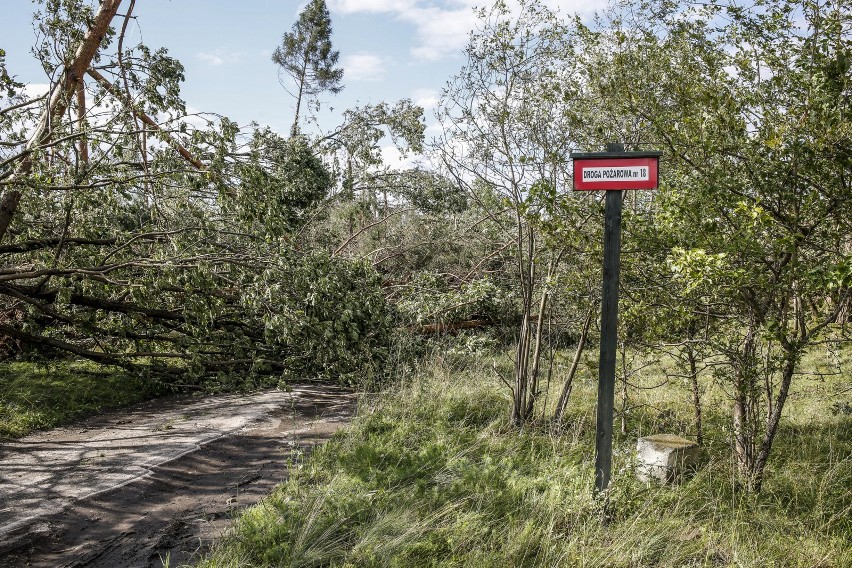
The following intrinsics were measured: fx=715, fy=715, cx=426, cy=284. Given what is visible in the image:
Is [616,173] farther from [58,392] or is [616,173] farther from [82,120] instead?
[58,392]

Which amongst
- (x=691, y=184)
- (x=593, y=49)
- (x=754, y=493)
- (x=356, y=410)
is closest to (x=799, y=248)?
(x=691, y=184)

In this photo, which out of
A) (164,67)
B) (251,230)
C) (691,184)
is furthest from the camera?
(251,230)

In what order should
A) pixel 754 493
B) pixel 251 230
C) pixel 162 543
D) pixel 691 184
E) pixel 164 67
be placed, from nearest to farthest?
pixel 162 543 → pixel 691 184 → pixel 754 493 → pixel 164 67 → pixel 251 230

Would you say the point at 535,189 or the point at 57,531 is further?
the point at 535,189

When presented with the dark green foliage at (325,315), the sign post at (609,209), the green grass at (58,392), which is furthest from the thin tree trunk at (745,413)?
the green grass at (58,392)

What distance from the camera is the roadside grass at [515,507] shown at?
3.99 metres

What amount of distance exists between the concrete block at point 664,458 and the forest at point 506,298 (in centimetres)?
18

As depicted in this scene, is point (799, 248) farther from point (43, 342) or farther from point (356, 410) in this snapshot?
point (43, 342)

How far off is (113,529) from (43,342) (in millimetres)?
4891

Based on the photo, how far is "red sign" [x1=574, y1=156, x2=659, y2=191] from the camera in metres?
3.97

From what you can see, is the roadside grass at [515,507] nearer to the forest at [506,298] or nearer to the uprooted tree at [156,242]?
the forest at [506,298]

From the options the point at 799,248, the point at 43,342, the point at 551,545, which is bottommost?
the point at 551,545

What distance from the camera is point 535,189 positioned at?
208 inches

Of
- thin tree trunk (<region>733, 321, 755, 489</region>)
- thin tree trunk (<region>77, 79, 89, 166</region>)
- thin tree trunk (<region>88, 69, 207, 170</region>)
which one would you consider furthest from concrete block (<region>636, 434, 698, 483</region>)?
thin tree trunk (<region>77, 79, 89, 166</region>)
